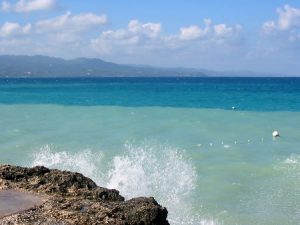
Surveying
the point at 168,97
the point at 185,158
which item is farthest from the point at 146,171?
the point at 168,97

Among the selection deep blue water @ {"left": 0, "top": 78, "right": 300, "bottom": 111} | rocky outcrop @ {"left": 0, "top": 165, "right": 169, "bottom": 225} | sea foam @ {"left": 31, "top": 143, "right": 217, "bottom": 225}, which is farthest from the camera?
deep blue water @ {"left": 0, "top": 78, "right": 300, "bottom": 111}

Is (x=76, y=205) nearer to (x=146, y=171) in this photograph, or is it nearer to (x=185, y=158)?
(x=146, y=171)

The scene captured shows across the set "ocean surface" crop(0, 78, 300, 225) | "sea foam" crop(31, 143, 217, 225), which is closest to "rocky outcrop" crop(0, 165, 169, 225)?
"sea foam" crop(31, 143, 217, 225)

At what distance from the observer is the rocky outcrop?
7.23 meters

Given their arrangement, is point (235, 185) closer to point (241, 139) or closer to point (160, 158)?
point (160, 158)

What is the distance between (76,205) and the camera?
7719 mm

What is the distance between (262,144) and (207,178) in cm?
669

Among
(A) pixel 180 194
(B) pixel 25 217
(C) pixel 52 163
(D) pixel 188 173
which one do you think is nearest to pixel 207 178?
(D) pixel 188 173

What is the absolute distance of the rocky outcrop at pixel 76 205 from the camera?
7230 millimetres

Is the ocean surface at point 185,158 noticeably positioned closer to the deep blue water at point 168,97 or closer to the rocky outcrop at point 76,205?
the rocky outcrop at point 76,205

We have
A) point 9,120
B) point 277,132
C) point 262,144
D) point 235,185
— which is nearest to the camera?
point 235,185

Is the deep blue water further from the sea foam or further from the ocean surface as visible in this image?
the sea foam

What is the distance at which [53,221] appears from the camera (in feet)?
23.7

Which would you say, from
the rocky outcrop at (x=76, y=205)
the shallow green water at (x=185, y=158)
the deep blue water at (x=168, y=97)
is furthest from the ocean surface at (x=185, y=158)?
the deep blue water at (x=168, y=97)
